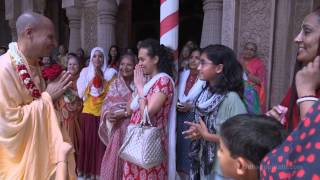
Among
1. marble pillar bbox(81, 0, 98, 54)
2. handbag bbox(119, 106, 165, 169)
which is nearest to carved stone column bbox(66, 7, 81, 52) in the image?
marble pillar bbox(81, 0, 98, 54)

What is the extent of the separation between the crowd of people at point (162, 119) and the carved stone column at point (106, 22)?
298cm

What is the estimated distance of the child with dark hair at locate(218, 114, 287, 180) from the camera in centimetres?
120

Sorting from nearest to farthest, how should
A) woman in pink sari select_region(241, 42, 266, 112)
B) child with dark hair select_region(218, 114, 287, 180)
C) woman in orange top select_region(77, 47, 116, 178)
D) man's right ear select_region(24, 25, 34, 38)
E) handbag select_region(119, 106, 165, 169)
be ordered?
child with dark hair select_region(218, 114, 287, 180) < man's right ear select_region(24, 25, 34, 38) < handbag select_region(119, 106, 165, 169) < woman in pink sari select_region(241, 42, 266, 112) < woman in orange top select_region(77, 47, 116, 178)

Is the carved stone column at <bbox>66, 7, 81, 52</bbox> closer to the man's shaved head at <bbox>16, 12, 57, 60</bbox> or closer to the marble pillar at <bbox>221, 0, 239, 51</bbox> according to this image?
the marble pillar at <bbox>221, 0, 239, 51</bbox>

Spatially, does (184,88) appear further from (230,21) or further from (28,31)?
(28,31)

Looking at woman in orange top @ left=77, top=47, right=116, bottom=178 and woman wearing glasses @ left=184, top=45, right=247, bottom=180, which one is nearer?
woman wearing glasses @ left=184, top=45, right=247, bottom=180

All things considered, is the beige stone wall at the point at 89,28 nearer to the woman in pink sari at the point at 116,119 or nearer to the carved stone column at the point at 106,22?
the carved stone column at the point at 106,22

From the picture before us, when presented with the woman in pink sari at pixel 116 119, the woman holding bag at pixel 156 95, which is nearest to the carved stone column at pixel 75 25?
the woman in pink sari at pixel 116 119

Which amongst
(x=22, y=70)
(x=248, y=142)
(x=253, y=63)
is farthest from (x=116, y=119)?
(x=248, y=142)

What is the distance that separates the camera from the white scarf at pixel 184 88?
11.4 ft

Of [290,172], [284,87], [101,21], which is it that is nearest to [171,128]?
[290,172]

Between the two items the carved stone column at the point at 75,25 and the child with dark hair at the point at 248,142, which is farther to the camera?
the carved stone column at the point at 75,25

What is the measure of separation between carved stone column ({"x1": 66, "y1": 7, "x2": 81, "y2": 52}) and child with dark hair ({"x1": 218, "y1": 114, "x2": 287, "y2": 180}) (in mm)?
5980

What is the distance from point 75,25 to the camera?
22.8ft
